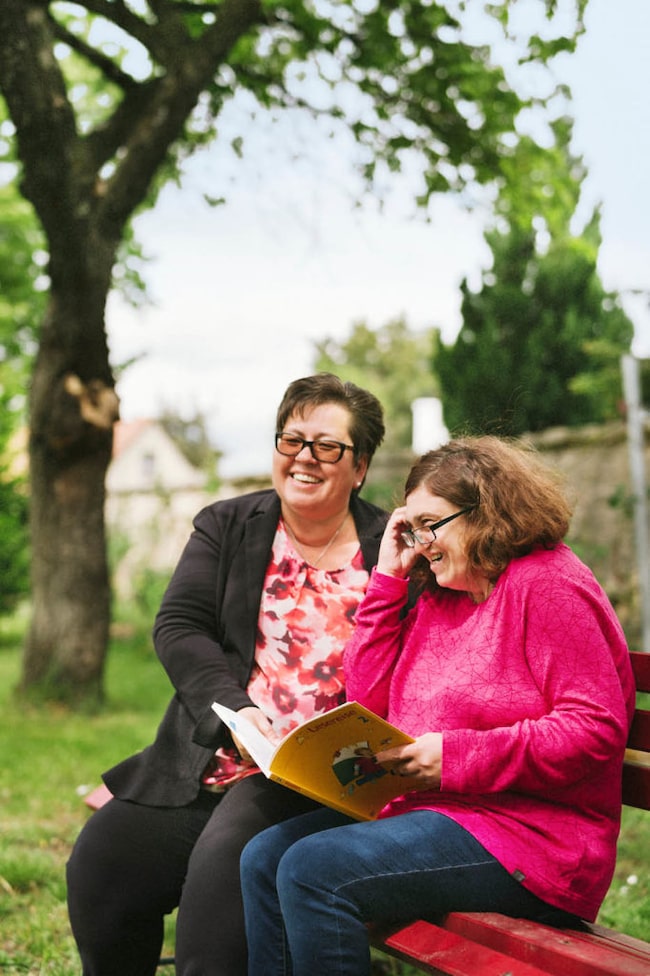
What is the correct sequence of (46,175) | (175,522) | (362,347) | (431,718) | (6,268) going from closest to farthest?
(431,718), (46,175), (175,522), (6,268), (362,347)

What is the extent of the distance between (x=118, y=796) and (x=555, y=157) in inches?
272

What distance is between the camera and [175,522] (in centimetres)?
1377

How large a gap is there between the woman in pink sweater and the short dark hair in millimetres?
561

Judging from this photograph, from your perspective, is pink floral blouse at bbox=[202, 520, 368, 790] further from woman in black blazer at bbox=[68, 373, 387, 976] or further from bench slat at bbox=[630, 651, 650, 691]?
bench slat at bbox=[630, 651, 650, 691]

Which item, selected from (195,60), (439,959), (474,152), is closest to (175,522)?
(474,152)

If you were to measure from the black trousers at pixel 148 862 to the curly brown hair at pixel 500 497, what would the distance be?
0.87 meters

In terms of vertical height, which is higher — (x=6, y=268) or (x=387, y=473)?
(x=6, y=268)

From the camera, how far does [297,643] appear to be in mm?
2877

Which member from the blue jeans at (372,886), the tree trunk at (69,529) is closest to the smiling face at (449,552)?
the blue jeans at (372,886)

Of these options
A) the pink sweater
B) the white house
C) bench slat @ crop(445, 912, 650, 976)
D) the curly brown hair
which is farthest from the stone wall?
bench slat @ crop(445, 912, 650, 976)

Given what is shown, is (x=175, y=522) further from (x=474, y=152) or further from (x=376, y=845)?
(x=376, y=845)

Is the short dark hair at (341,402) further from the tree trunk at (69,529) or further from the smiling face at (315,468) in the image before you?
the tree trunk at (69,529)

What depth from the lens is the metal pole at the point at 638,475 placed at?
7.32 m

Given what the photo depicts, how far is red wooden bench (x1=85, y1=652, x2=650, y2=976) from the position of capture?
1.99m
